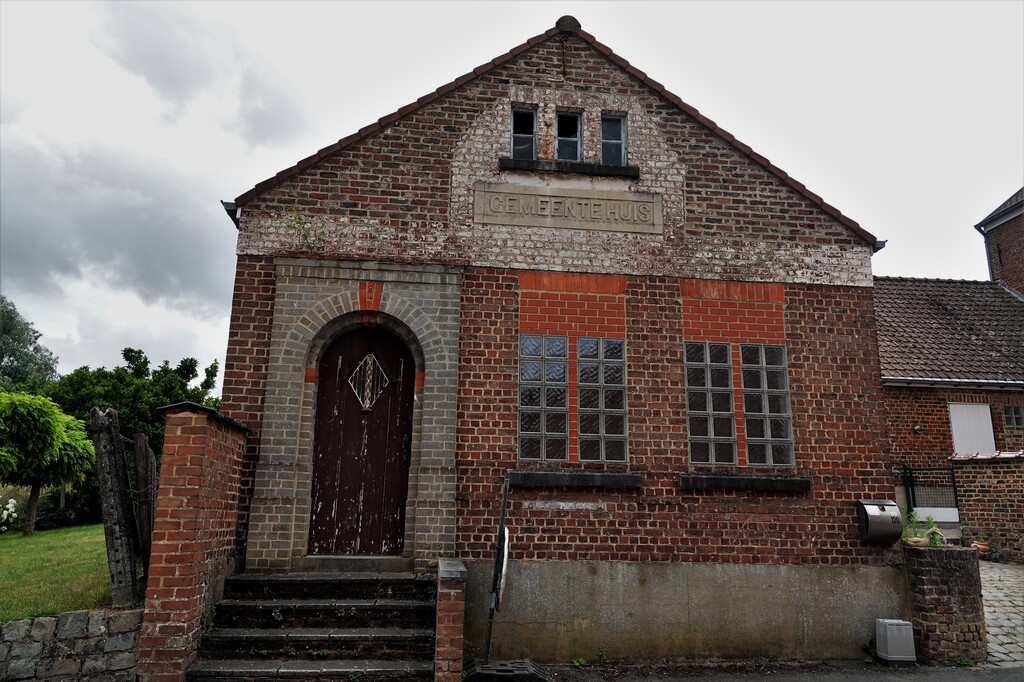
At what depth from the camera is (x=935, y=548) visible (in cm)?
829

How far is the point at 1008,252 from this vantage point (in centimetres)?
2169

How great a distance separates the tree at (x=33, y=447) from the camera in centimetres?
1733

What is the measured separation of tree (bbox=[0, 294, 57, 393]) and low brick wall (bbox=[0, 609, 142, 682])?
46.6 meters

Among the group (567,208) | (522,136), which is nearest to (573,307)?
(567,208)

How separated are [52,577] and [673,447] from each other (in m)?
8.21

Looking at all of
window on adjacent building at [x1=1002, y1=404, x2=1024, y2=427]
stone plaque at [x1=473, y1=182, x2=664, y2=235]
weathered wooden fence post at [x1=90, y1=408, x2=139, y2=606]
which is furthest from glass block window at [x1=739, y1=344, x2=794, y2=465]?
window on adjacent building at [x1=1002, y1=404, x2=1024, y2=427]

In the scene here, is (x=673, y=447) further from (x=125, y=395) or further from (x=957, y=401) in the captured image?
(x=125, y=395)

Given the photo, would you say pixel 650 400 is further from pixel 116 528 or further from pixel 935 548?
pixel 116 528

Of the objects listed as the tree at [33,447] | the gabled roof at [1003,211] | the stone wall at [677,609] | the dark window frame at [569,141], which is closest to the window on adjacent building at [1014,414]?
the gabled roof at [1003,211]

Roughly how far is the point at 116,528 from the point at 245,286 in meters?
3.04

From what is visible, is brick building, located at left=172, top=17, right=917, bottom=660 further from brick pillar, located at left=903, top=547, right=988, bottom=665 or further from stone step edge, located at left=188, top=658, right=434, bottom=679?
stone step edge, located at left=188, top=658, right=434, bottom=679

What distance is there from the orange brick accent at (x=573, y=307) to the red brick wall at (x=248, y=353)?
315cm

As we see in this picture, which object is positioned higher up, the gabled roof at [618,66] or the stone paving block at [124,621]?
the gabled roof at [618,66]

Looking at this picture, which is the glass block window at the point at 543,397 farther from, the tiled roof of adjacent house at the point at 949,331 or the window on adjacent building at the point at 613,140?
the tiled roof of adjacent house at the point at 949,331
